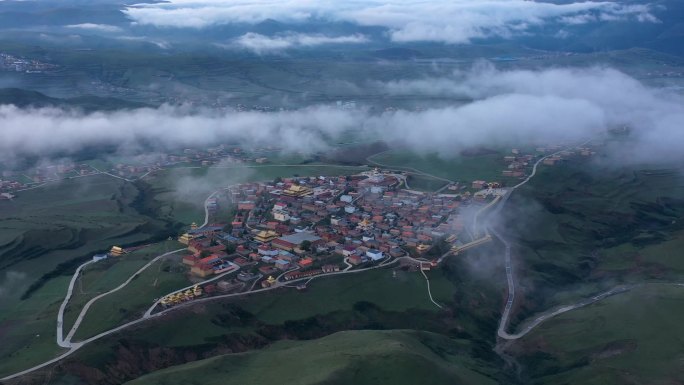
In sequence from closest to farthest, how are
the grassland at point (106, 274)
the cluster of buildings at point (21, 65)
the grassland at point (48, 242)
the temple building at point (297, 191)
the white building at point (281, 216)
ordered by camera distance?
the grassland at point (48, 242) < the grassland at point (106, 274) < the white building at point (281, 216) < the temple building at point (297, 191) < the cluster of buildings at point (21, 65)

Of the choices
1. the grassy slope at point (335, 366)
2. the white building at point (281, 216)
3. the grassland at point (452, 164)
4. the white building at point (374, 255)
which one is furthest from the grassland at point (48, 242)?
the grassland at point (452, 164)

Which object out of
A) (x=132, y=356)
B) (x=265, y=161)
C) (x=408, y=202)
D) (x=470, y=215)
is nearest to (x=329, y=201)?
(x=408, y=202)

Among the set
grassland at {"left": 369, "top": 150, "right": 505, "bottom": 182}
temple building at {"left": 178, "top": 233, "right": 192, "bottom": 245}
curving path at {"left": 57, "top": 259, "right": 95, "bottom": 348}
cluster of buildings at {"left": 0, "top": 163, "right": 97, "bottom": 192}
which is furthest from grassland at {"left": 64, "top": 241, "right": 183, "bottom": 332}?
grassland at {"left": 369, "top": 150, "right": 505, "bottom": 182}

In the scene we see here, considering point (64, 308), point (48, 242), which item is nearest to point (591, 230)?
point (64, 308)

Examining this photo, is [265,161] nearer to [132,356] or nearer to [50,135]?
[50,135]

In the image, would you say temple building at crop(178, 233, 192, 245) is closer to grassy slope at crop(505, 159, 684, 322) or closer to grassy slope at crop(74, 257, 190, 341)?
grassy slope at crop(74, 257, 190, 341)

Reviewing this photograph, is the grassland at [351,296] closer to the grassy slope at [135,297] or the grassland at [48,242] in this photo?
the grassy slope at [135,297]
